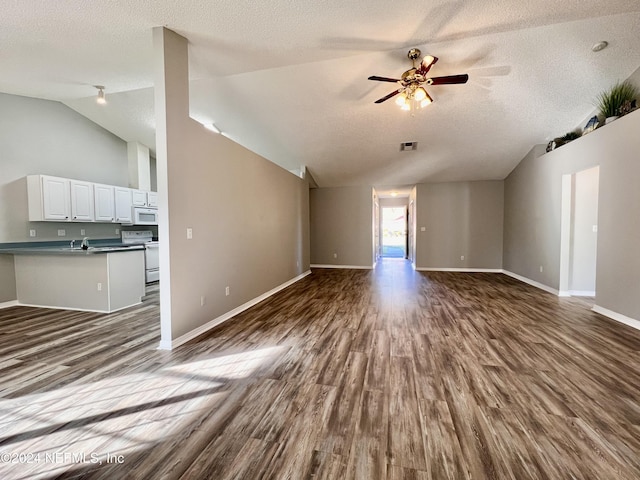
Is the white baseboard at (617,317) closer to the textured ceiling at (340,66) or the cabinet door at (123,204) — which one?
the textured ceiling at (340,66)

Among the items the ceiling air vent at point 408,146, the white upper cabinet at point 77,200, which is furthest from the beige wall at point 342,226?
the white upper cabinet at point 77,200

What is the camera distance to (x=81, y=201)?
495 cm

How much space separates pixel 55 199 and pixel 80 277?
1.69 m

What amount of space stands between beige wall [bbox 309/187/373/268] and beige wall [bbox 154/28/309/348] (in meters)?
3.38

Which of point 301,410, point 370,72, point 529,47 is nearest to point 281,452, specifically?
point 301,410

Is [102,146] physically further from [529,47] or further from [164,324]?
[529,47]

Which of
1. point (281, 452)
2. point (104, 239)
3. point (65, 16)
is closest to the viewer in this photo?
point (281, 452)

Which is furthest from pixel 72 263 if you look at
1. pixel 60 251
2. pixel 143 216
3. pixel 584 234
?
pixel 584 234

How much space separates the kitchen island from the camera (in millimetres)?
3867

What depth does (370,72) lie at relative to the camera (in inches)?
150

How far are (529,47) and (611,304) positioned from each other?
3.53 meters

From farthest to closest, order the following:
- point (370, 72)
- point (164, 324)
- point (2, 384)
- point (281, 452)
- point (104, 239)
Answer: point (104, 239)
point (370, 72)
point (164, 324)
point (2, 384)
point (281, 452)

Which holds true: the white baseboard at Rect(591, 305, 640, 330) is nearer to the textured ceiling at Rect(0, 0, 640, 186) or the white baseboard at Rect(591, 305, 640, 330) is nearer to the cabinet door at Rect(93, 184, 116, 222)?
the textured ceiling at Rect(0, 0, 640, 186)

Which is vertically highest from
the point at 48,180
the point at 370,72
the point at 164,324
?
the point at 370,72
